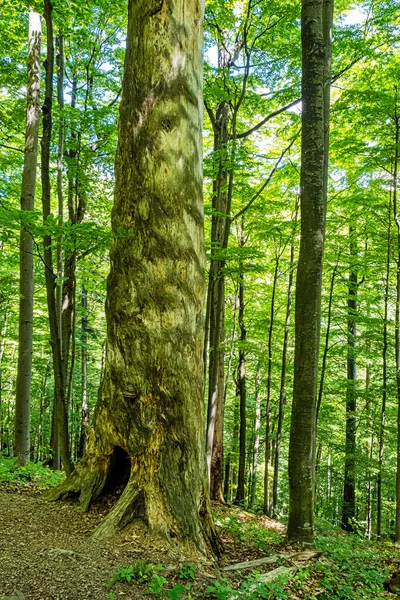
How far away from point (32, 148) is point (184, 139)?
4.72 meters

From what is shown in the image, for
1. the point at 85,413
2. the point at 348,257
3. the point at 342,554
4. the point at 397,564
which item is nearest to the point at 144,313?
the point at 342,554

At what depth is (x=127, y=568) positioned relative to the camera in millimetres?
2689

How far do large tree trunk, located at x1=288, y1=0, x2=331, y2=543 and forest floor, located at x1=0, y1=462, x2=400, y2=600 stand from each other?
61 centimetres

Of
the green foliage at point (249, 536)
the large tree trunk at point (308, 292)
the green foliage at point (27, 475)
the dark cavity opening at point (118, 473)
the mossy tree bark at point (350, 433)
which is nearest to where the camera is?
the dark cavity opening at point (118, 473)

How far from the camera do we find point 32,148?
24.2ft

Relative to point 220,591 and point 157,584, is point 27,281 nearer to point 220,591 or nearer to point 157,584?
point 157,584

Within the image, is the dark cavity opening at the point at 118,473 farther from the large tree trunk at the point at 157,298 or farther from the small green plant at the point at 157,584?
the small green plant at the point at 157,584

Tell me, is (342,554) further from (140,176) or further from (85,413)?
(85,413)

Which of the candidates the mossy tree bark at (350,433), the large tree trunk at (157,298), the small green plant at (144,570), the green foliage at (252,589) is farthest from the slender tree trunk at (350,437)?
the small green plant at (144,570)

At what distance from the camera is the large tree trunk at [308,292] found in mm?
4363

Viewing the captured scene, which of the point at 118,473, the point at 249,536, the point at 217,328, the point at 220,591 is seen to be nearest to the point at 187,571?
the point at 220,591

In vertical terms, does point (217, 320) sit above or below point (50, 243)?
below

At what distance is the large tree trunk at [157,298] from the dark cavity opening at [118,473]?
12mm

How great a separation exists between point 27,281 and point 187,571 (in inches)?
232
